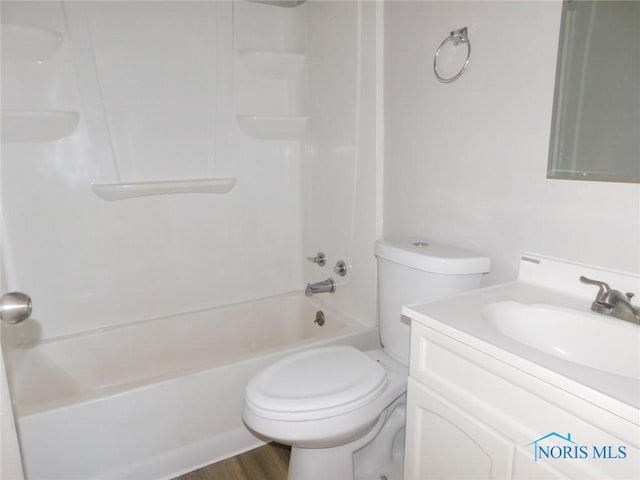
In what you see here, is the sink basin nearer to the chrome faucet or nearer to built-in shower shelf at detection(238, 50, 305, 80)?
the chrome faucet

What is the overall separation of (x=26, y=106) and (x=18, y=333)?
99 centimetres

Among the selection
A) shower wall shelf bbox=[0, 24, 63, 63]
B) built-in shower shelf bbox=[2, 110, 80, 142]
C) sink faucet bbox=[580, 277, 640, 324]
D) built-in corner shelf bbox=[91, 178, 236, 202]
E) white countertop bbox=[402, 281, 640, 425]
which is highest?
shower wall shelf bbox=[0, 24, 63, 63]

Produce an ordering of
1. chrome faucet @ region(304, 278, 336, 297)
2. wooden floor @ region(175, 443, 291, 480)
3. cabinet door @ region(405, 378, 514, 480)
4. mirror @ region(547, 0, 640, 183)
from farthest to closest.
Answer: chrome faucet @ region(304, 278, 336, 297)
wooden floor @ region(175, 443, 291, 480)
mirror @ region(547, 0, 640, 183)
cabinet door @ region(405, 378, 514, 480)

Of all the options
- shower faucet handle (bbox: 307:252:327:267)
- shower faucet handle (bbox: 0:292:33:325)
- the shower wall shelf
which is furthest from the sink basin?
the shower wall shelf

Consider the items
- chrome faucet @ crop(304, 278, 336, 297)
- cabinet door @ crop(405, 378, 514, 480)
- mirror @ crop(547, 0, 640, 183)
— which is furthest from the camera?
chrome faucet @ crop(304, 278, 336, 297)

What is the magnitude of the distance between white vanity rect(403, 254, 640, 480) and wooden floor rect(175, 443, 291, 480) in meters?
0.66

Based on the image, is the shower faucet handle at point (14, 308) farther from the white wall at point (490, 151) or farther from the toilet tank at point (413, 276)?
the white wall at point (490, 151)

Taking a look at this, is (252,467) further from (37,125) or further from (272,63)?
(272,63)

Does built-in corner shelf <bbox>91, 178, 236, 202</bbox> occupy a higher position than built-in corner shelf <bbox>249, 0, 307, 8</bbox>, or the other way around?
built-in corner shelf <bbox>249, 0, 307, 8</bbox>

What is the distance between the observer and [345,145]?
1.92 m

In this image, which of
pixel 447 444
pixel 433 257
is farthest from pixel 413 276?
pixel 447 444

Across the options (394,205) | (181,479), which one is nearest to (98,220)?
(181,479)

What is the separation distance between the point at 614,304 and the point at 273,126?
1742 millimetres

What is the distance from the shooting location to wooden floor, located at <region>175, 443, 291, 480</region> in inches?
62.3
